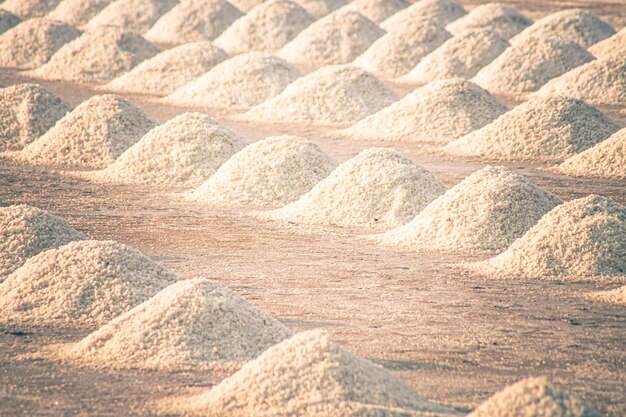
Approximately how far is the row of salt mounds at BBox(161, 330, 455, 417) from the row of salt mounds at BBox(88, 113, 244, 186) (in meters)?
6.29

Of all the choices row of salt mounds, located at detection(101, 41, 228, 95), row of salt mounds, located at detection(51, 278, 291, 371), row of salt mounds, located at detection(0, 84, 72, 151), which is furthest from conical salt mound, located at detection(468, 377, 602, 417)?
row of salt mounds, located at detection(101, 41, 228, 95)

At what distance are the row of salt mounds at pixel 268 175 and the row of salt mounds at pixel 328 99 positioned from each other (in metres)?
4.02

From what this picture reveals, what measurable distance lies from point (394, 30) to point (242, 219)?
1182 centimetres

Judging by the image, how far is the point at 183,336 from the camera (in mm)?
6156

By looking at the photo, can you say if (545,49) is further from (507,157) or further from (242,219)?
(242,219)

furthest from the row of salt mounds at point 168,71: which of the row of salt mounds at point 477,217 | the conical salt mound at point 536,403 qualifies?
the conical salt mound at point 536,403

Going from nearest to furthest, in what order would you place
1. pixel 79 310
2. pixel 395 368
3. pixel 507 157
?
pixel 395 368
pixel 79 310
pixel 507 157

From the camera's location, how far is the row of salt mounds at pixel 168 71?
1809 cm

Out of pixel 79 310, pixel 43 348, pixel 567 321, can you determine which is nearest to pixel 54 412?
pixel 43 348

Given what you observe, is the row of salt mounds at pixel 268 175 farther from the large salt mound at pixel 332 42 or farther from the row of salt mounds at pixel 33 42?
the row of salt mounds at pixel 33 42

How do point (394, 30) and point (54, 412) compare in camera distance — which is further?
point (394, 30)

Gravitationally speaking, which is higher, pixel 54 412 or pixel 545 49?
pixel 545 49

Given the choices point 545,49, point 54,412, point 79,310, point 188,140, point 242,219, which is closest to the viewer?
point 54,412

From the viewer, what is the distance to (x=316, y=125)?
15180 millimetres
